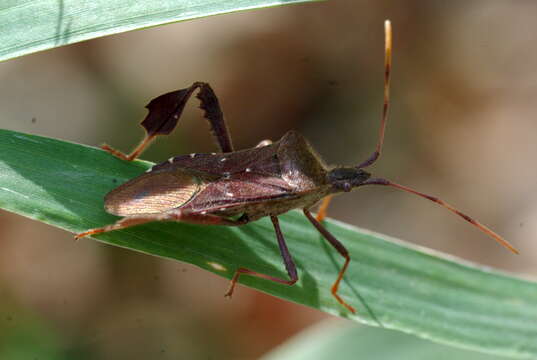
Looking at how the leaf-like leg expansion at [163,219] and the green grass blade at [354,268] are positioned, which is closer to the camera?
the leaf-like leg expansion at [163,219]

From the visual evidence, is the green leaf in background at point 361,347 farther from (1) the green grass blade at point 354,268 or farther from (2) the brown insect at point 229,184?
(2) the brown insect at point 229,184

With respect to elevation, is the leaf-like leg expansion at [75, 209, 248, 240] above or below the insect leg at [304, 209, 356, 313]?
above

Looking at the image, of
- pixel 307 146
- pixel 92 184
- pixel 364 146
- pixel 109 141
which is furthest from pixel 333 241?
pixel 364 146

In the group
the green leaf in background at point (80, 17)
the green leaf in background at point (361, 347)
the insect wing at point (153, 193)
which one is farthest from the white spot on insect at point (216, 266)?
the green leaf in background at point (80, 17)

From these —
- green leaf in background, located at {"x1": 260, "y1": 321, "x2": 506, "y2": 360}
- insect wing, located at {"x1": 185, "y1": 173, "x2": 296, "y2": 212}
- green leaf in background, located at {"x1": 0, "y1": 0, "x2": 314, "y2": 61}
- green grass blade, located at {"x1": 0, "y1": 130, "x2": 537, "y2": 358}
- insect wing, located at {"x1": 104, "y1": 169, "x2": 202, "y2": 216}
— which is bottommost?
green leaf in background, located at {"x1": 260, "y1": 321, "x2": 506, "y2": 360}

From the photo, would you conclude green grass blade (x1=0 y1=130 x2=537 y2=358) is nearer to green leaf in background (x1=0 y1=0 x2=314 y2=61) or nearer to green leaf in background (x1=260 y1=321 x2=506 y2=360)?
green leaf in background (x1=260 y1=321 x2=506 y2=360)

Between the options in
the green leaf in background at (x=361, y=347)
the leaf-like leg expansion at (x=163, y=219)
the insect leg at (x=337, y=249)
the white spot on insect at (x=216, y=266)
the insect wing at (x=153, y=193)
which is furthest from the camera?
the green leaf in background at (x=361, y=347)

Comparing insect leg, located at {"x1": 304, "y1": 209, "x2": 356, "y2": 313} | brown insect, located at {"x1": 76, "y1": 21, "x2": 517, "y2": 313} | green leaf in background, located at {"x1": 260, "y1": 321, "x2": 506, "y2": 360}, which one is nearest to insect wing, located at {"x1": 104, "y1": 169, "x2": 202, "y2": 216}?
brown insect, located at {"x1": 76, "y1": 21, "x2": 517, "y2": 313}

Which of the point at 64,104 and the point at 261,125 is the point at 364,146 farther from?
the point at 64,104
